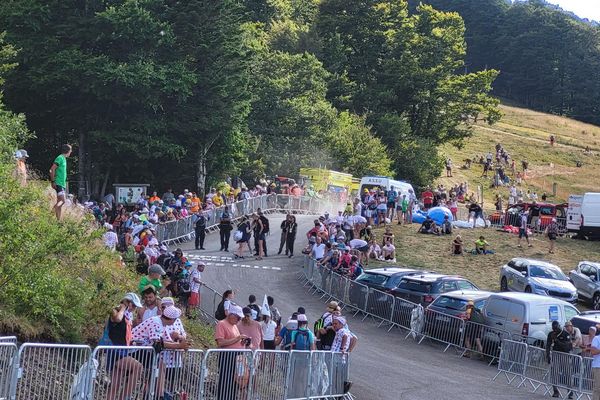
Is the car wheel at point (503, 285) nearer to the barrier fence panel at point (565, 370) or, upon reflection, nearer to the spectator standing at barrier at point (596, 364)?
the barrier fence panel at point (565, 370)

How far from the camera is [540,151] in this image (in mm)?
115688

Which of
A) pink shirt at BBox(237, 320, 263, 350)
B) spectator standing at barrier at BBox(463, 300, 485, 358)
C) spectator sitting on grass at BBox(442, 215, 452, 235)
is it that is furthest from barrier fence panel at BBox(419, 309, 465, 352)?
spectator sitting on grass at BBox(442, 215, 452, 235)

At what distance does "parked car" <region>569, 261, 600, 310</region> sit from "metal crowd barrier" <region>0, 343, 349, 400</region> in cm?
2241

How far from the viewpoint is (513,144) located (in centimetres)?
11825

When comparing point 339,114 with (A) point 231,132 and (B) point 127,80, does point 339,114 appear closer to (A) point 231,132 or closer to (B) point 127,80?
(A) point 231,132

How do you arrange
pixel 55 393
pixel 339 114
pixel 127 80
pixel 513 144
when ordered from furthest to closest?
pixel 513 144
pixel 339 114
pixel 127 80
pixel 55 393

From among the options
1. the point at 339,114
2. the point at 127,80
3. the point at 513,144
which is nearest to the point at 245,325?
the point at 127,80

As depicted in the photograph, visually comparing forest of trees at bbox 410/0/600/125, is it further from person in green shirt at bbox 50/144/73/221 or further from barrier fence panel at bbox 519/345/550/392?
person in green shirt at bbox 50/144/73/221

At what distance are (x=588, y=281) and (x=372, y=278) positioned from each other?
9.41 m

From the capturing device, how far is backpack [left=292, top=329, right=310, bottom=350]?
62.0ft

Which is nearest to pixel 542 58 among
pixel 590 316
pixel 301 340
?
pixel 590 316

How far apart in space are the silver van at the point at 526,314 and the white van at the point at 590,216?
942 inches

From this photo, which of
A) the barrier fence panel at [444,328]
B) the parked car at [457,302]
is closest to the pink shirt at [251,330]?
the barrier fence panel at [444,328]

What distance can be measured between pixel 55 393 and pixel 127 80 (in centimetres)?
3557
